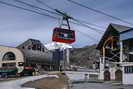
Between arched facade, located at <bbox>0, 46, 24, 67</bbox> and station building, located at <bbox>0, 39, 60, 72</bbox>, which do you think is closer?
arched facade, located at <bbox>0, 46, 24, 67</bbox>

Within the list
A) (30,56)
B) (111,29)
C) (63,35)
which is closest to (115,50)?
(111,29)

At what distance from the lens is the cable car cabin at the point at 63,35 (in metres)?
28.3

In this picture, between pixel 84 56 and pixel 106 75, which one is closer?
pixel 106 75

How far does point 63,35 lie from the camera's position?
95.3ft

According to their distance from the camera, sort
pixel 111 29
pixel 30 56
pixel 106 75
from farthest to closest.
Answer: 1. pixel 30 56
2. pixel 111 29
3. pixel 106 75

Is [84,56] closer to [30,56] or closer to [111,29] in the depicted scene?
[30,56]

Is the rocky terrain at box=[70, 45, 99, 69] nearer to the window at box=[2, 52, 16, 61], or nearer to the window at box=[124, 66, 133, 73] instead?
the window at box=[2, 52, 16, 61]

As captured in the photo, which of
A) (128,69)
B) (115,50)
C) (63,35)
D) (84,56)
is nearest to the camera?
(63,35)

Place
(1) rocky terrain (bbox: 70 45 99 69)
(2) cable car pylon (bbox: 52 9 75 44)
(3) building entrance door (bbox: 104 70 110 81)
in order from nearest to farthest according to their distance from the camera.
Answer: (2) cable car pylon (bbox: 52 9 75 44) < (3) building entrance door (bbox: 104 70 110 81) < (1) rocky terrain (bbox: 70 45 99 69)

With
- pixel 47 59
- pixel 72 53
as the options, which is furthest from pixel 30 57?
pixel 72 53

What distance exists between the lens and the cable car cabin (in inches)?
1115

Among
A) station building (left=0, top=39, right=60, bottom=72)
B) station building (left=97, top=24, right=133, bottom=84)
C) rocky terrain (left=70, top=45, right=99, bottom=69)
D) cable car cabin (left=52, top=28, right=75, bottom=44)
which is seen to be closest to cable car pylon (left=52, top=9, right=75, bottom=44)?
cable car cabin (left=52, top=28, right=75, bottom=44)

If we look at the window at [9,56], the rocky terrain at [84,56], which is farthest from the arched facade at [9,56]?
the rocky terrain at [84,56]

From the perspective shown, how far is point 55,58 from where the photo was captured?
228 feet
